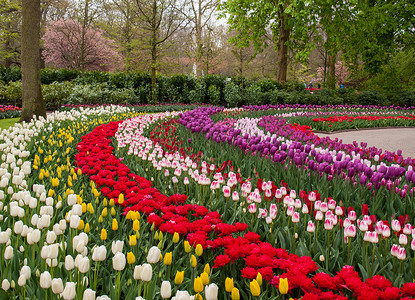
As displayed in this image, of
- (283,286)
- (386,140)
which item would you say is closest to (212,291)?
(283,286)

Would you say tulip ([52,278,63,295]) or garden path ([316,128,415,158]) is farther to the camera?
garden path ([316,128,415,158])

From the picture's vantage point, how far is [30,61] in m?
8.41

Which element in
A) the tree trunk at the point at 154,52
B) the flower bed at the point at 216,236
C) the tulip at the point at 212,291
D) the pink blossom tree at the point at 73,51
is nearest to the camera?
the tulip at the point at 212,291

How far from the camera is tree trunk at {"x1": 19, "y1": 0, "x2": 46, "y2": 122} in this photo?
8.31 metres

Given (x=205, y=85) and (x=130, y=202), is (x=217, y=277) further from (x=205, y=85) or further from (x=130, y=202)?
(x=205, y=85)

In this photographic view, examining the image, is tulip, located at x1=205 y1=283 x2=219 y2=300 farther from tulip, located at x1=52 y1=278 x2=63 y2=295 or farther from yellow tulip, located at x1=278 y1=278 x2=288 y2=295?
tulip, located at x1=52 y1=278 x2=63 y2=295

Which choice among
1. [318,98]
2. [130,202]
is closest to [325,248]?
[130,202]

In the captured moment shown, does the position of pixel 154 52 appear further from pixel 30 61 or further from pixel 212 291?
pixel 212 291

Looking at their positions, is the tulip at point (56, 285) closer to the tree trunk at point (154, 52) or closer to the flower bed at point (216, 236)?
the flower bed at point (216, 236)

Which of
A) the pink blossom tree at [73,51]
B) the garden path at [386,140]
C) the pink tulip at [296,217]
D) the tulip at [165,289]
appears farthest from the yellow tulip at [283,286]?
the pink blossom tree at [73,51]

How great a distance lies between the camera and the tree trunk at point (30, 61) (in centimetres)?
831

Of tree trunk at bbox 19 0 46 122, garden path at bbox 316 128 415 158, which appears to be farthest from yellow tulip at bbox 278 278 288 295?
tree trunk at bbox 19 0 46 122

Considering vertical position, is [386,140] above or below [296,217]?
below

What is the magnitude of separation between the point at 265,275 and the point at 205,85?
17710 mm
